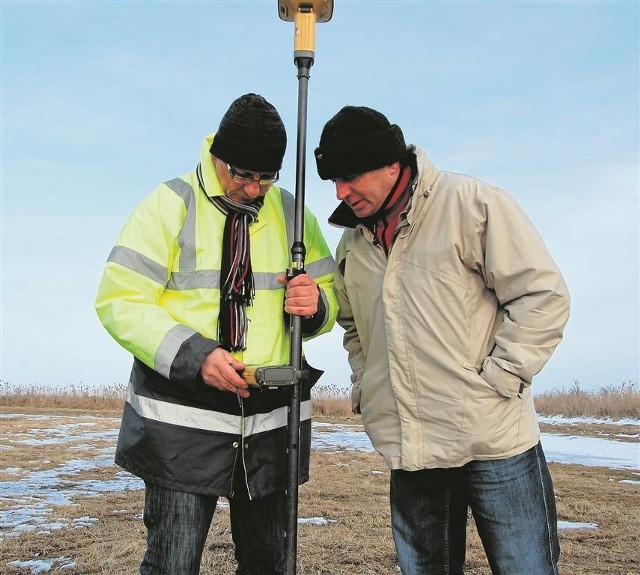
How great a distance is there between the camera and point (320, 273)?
2.95 m

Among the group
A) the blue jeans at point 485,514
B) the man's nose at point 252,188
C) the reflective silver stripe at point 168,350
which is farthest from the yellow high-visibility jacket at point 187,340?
the blue jeans at point 485,514

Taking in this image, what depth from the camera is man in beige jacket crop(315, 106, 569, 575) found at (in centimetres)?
250

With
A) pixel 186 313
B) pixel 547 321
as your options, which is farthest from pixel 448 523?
pixel 186 313

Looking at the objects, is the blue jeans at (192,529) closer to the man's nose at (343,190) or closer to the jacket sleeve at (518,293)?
the jacket sleeve at (518,293)

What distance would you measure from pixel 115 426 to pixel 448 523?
35.9ft

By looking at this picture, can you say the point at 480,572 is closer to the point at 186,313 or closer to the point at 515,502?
the point at 515,502

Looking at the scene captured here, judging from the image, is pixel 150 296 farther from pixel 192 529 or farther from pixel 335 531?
pixel 335 531

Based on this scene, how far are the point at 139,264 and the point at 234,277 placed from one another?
0.34 m

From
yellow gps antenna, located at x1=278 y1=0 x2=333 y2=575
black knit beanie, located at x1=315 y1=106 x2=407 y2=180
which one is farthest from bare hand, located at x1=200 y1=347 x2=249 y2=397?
black knit beanie, located at x1=315 y1=106 x2=407 y2=180

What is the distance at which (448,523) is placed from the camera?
2.78 meters

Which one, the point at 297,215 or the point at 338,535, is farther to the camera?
the point at 338,535

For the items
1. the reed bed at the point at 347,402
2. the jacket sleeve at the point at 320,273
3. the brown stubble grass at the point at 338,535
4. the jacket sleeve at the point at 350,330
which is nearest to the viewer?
the jacket sleeve at the point at 320,273

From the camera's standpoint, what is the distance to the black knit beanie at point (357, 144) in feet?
8.70

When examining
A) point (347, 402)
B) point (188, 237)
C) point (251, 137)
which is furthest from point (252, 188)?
point (347, 402)
